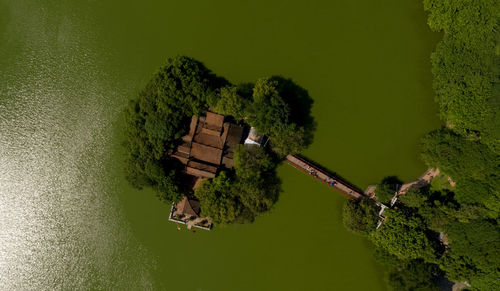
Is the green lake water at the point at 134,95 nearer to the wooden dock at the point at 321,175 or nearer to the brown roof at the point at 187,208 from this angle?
the wooden dock at the point at 321,175

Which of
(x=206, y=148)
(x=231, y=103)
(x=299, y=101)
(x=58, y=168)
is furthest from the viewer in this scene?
(x=299, y=101)

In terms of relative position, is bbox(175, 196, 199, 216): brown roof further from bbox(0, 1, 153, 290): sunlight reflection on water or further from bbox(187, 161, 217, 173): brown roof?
bbox(0, 1, 153, 290): sunlight reflection on water

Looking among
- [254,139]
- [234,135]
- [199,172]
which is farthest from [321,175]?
[199,172]

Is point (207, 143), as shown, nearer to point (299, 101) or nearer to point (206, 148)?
point (206, 148)

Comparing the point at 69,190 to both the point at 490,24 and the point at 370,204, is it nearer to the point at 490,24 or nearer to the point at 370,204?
the point at 370,204

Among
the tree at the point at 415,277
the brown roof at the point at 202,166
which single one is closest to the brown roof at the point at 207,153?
the brown roof at the point at 202,166

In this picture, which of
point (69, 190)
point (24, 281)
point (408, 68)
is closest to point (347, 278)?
point (408, 68)
